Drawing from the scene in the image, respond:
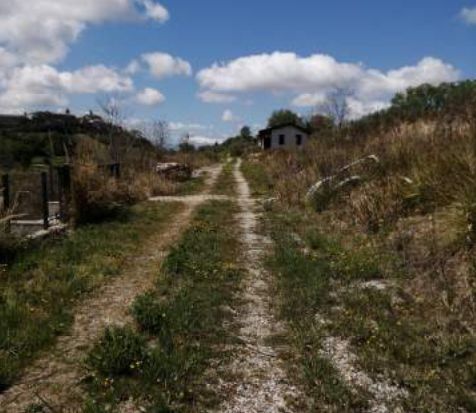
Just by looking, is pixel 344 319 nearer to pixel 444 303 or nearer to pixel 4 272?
pixel 444 303

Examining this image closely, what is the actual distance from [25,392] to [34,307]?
1.85 m

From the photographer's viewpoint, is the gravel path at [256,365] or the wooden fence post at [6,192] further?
the wooden fence post at [6,192]

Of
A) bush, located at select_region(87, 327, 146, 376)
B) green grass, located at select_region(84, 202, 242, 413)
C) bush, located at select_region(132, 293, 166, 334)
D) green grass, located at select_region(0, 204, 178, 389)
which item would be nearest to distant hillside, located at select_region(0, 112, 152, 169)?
green grass, located at select_region(0, 204, 178, 389)

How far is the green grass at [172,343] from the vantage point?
3671 mm

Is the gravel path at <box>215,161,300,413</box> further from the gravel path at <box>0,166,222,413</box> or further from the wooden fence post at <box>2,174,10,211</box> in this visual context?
the wooden fence post at <box>2,174,10,211</box>

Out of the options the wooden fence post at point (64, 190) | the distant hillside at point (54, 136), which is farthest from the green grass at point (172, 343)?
the distant hillside at point (54, 136)

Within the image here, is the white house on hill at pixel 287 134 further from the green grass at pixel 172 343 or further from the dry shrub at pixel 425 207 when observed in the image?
the green grass at pixel 172 343

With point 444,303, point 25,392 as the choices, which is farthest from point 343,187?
point 25,392

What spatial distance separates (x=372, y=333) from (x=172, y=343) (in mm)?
1765

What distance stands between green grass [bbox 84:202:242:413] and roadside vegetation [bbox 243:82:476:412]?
0.74m

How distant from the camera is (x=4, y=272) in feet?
22.1

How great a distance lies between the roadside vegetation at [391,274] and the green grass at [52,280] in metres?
2.21

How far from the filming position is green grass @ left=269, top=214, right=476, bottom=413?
377cm

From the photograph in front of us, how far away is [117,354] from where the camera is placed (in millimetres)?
4090
